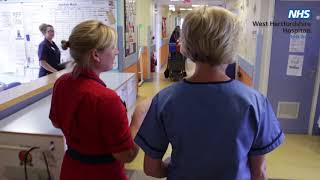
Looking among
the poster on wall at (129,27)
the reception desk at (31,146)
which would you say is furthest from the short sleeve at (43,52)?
the reception desk at (31,146)

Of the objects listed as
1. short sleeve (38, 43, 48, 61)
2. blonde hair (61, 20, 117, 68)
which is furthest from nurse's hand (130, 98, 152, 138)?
short sleeve (38, 43, 48, 61)

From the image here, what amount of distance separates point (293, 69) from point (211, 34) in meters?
3.53

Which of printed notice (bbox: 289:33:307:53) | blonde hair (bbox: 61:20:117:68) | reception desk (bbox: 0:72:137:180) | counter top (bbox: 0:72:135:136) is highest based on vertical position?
blonde hair (bbox: 61:20:117:68)

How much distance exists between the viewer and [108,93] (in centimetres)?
126

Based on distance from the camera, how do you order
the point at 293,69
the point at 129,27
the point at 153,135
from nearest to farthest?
the point at 153,135 → the point at 293,69 → the point at 129,27

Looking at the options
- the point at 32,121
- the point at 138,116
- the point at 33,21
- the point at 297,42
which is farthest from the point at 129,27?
the point at 138,116

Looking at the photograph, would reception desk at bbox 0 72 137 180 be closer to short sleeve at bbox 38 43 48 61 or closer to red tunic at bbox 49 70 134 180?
red tunic at bbox 49 70 134 180

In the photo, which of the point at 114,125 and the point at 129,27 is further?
the point at 129,27

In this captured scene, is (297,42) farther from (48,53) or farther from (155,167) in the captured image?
(155,167)

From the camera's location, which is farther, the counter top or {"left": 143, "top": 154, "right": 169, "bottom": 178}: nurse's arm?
the counter top

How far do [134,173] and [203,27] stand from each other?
2375 mm

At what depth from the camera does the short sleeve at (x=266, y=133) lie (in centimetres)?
95

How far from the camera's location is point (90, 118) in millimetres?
1259

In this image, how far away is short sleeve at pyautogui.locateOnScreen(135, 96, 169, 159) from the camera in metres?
0.99
